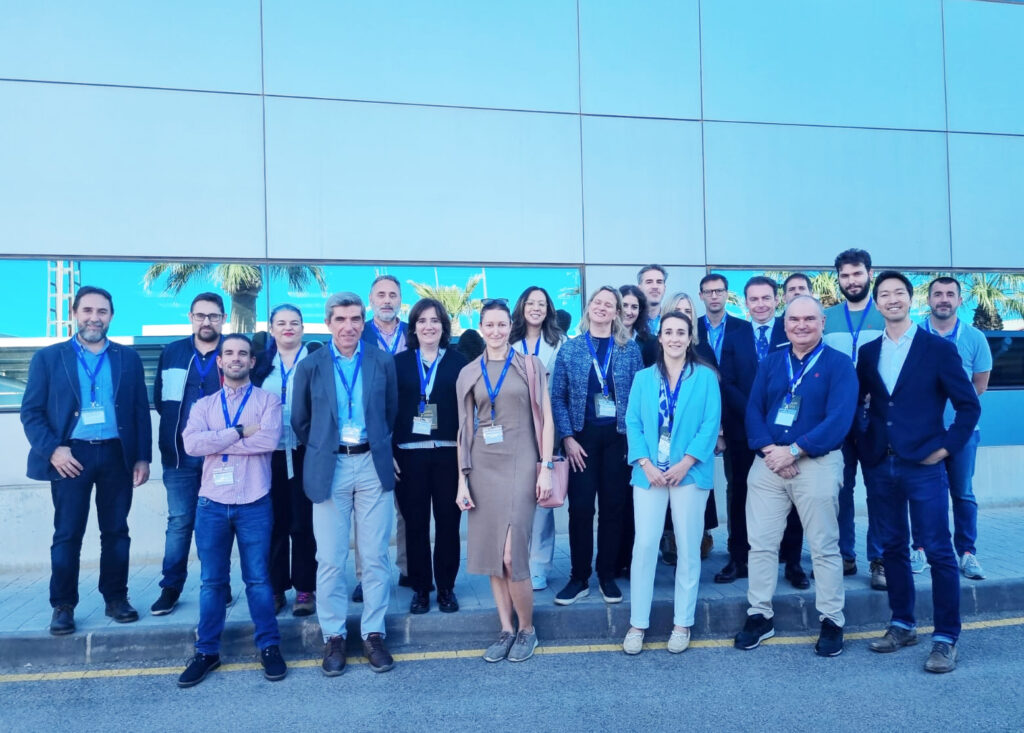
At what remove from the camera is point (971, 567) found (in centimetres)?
535

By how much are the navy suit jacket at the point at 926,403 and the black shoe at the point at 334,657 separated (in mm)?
3508

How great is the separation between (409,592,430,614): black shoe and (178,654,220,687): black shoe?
48.0 inches

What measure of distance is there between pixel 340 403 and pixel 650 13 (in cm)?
597

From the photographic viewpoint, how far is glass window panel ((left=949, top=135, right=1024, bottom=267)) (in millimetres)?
8406

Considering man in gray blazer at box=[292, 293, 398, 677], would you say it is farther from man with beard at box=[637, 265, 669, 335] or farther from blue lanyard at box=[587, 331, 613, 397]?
man with beard at box=[637, 265, 669, 335]

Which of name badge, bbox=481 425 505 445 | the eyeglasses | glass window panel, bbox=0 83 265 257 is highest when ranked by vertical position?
glass window panel, bbox=0 83 265 257

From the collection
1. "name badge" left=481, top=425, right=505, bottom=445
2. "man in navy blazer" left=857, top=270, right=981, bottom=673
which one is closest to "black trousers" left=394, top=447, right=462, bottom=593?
"name badge" left=481, top=425, right=505, bottom=445

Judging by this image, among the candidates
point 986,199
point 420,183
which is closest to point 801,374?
point 420,183

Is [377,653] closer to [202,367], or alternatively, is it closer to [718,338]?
[202,367]

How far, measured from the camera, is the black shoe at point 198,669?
399cm

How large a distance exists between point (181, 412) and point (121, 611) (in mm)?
1356

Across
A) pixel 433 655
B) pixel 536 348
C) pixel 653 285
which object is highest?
pixel 653 285

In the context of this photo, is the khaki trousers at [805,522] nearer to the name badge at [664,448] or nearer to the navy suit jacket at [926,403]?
the navy suit jacket at [926,403]

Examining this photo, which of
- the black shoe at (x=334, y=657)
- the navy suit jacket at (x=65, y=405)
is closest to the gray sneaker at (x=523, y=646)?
the black shoe at (x=334, y=657)
